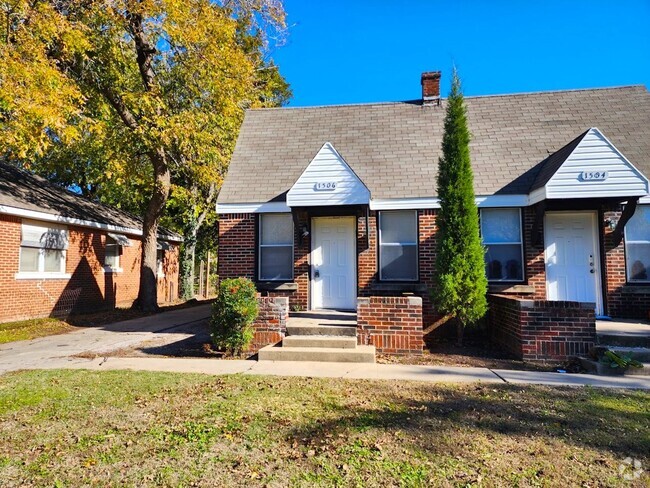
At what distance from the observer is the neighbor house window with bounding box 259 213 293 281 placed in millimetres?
9727

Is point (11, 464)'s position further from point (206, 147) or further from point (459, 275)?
point (206, 147)

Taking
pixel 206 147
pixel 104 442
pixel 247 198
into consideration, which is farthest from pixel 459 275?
pixel 206 147

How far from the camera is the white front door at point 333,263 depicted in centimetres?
954

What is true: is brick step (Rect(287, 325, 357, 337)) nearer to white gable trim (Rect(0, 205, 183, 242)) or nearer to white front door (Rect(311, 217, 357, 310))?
white front door (Rect(311, 217, 357, 310))

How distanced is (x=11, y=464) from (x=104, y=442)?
643 millimetres

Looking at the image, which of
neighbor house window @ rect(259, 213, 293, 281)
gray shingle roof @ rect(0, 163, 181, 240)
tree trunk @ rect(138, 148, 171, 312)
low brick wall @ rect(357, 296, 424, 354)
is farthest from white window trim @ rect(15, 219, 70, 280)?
low brick wall @ rect(357, 296, 424, 354)

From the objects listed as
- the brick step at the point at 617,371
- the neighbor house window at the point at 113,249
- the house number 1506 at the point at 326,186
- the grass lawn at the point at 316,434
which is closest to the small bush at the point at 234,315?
the grass lawn at the point at 316,434

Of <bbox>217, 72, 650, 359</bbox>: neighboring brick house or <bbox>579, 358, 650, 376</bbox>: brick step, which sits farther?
<bbox>217, 72, 650, 359</bbox>: neighboring brick house

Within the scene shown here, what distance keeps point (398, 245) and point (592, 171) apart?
13.6ft

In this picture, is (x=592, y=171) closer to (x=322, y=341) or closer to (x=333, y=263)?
(x=333, y=263)

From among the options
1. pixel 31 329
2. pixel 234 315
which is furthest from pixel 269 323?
pixel 31 329

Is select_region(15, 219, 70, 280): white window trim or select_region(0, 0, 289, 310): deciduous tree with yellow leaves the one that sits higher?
select_region(0, 0, 289, 310): deciduous tree with yellow leaves

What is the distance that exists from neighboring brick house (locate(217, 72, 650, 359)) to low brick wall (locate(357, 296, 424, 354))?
174cm

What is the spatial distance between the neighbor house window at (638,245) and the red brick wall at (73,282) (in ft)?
50.7
